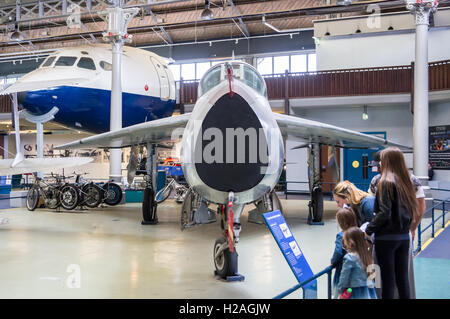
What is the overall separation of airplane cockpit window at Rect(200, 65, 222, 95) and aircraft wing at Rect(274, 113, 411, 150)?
175 cm

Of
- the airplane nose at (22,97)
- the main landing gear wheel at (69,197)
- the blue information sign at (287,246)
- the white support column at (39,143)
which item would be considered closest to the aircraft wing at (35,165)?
the white support column at (39,143)

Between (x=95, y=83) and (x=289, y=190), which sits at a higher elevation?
(x=95, y=83)

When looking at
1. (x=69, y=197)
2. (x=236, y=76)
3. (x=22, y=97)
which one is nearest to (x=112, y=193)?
(x=69, y=197)

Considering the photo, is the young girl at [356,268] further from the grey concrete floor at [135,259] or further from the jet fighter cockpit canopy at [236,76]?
the jet fighter cockpit canopy at [236,76]

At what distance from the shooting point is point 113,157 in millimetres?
14789

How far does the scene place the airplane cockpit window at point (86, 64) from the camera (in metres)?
14.2

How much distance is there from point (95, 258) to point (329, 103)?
43.1ft

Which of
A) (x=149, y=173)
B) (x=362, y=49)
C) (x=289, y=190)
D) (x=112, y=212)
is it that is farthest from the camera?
(x=289, y=190)

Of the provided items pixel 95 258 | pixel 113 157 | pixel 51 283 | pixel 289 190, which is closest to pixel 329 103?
pixel 289 190

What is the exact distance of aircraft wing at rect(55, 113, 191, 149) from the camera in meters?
8.41

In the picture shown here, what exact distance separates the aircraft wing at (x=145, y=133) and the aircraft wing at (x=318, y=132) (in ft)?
6.58

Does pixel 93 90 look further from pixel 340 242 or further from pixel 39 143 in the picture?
pixel 340 242
